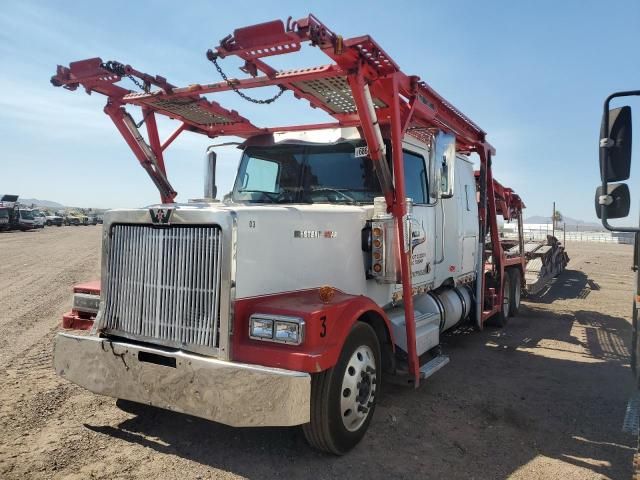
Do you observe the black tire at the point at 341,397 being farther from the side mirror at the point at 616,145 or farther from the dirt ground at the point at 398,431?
the side mirror at the point at 616,145

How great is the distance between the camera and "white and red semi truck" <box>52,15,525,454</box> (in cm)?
319

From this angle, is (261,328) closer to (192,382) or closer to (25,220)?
(192,382)

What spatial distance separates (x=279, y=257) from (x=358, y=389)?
1231 millimetres

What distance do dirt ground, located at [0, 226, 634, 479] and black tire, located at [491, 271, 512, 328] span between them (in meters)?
1.58

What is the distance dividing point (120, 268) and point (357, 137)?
265 cm

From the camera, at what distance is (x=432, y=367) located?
4816 mm

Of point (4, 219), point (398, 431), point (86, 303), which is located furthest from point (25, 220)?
point (398, 431)

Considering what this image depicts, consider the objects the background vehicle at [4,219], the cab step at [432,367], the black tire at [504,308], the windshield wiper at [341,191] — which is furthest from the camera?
the background vehicle at [4,219]

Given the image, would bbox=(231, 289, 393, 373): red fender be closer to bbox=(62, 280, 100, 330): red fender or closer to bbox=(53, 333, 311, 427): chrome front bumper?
bbox=(53, 333, 311, 427): chrome front bumper

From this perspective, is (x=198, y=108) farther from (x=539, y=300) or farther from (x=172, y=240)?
(x=539, y=300)

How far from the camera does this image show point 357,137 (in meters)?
4.89

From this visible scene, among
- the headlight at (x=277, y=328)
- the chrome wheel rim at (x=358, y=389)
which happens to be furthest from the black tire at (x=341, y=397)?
the headlight at (x=277, y=328)

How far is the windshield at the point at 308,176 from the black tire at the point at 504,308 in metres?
4.96

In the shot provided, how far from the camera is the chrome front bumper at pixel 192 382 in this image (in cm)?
299
